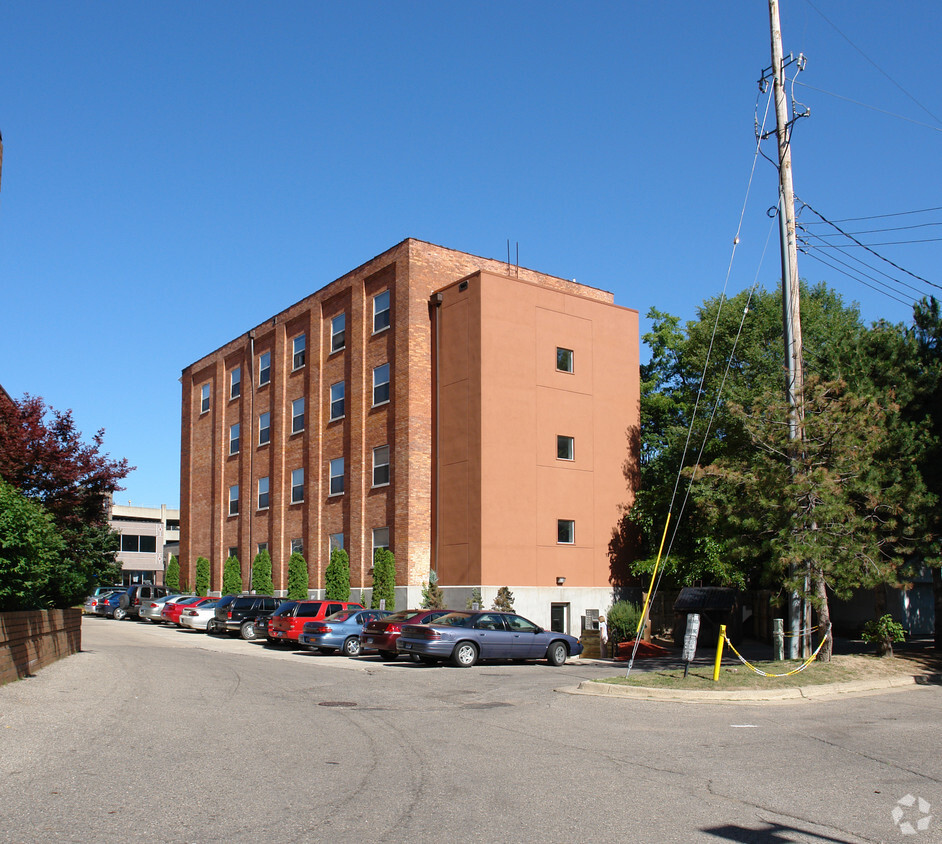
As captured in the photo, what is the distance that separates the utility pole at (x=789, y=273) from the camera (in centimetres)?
1922

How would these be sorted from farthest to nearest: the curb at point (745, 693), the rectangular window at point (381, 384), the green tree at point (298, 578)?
1. the green tree at point (298, 578)
2. the rectangular window at point (381, 384)
3. the curb at point (745, 693)

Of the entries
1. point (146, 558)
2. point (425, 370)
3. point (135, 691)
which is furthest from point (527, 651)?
point (146, 558)

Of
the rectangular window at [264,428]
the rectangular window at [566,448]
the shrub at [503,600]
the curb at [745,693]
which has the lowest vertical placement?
the curb at [745,693]

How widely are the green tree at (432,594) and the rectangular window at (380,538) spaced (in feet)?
7.79

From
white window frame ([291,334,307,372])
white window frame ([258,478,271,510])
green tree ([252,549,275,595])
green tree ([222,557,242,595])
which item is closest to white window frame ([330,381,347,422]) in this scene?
white window frame ([291,334,307,372])

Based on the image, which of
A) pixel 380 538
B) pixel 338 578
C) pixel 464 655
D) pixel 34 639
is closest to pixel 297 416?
pixel 338 578

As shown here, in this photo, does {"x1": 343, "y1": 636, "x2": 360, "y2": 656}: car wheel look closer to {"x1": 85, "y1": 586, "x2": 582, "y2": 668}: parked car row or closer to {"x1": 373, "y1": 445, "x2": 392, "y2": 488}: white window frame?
{"x1": 85, "y1": 586, "x2": 582, "y2": 668}: parked car row

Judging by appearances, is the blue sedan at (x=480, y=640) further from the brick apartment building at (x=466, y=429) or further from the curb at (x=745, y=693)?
the brick apartment building at (x=466, y=429)

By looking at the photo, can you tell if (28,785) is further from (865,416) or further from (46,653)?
(865,416)

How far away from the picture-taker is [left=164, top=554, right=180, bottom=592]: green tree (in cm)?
5331

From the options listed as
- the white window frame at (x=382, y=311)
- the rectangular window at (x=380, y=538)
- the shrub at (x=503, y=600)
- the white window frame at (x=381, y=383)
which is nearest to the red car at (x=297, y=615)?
the shrub at (x=503, y=600)

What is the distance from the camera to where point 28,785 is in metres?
8.07

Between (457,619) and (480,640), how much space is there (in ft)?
2.66

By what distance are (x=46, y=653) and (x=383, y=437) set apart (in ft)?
56.7
